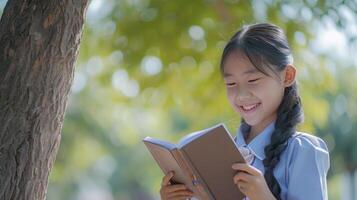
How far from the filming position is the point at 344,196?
2795cm

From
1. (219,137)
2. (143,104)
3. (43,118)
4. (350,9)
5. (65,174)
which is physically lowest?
(219,137)

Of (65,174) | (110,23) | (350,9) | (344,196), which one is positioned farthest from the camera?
(344,196)

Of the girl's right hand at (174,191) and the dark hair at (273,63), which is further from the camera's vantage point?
the girl's right hand at (174,191)

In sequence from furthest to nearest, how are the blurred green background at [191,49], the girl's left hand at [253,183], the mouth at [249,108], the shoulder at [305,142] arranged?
the blurred green background at [191,49], the mouth at [249,108], the shoulder at [305,142], the girl's left hand at [253,183]

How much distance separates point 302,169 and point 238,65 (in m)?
0.41

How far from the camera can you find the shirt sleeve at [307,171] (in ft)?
8.32

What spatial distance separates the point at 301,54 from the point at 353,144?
53.5ft

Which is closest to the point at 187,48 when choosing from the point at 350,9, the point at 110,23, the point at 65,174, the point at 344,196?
the point at 110,23

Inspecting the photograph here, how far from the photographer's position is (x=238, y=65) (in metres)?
2.71

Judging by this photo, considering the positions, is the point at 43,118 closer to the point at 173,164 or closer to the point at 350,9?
the point at 173,164

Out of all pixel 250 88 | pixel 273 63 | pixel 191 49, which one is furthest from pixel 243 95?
pixel 191 49

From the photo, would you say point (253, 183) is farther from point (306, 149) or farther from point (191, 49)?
point (191, 49)

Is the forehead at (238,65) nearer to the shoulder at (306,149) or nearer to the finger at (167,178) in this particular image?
the shoulder at (306,149)

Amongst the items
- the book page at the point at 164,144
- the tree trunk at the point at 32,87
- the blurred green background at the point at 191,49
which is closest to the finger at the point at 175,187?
Answer: the book page at the point at 164,144
